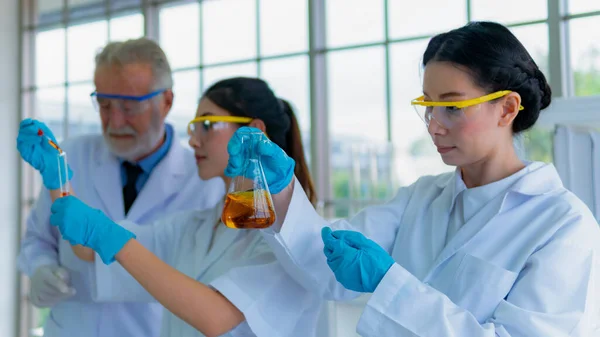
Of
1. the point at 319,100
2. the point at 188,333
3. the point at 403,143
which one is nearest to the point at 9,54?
the point at 319,100

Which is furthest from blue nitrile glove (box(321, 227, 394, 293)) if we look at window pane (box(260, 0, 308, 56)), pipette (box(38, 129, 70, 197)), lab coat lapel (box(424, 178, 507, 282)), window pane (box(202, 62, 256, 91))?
window pane (box(202, 62, 256, 91))

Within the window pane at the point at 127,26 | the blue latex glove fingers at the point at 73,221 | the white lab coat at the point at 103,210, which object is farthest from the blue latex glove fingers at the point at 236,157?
the window pane at the point at 127,26

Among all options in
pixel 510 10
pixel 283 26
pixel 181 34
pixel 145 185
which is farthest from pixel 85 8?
pixel 510 10

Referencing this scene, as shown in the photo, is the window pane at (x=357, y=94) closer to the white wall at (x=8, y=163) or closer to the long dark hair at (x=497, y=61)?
the long dark hair at (x=497, y=61)

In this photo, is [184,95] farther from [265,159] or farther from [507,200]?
[507,200]

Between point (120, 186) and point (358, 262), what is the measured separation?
47.8 inches

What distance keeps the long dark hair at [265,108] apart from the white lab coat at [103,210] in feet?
1.57

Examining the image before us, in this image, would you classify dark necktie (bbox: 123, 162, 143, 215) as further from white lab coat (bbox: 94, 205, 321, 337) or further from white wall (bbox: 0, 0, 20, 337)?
white wall (bbox: 0, 0, 20, 337)

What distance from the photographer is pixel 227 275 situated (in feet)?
4.66

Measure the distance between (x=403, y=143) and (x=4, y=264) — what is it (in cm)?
338

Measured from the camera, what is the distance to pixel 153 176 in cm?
210

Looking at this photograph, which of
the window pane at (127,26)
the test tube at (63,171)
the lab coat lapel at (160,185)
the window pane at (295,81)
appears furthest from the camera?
the window pane at (127,26)

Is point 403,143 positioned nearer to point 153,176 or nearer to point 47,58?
point 153,176

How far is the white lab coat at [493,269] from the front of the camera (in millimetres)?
1081
